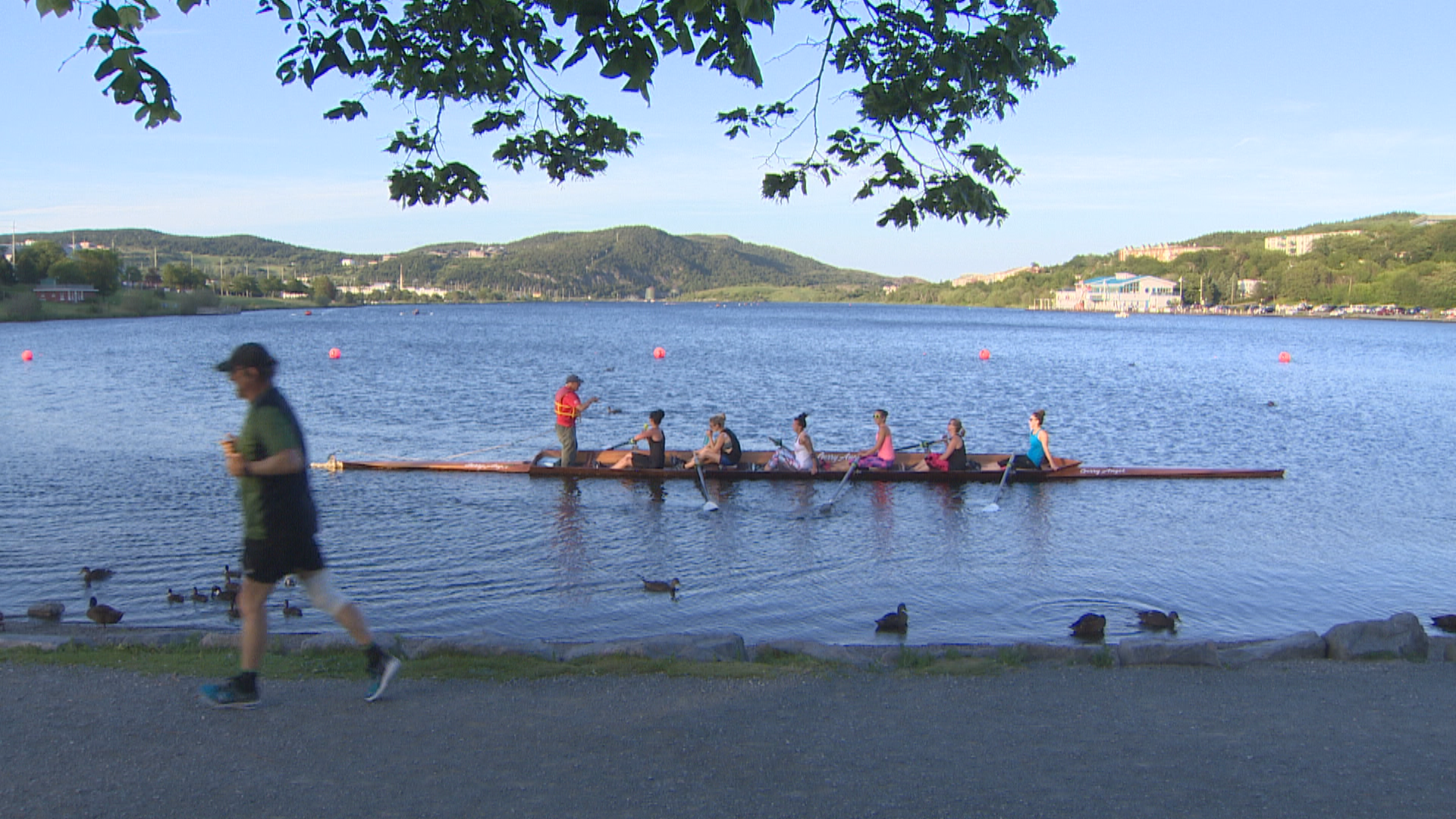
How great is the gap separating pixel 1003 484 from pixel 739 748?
1332cm

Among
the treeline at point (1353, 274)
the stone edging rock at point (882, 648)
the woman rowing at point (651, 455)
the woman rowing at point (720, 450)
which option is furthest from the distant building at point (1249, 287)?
the stone edging rock at point (882, 648)

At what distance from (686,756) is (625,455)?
13588 mm

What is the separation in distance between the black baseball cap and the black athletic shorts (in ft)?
3.07

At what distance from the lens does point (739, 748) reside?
516 centimetres

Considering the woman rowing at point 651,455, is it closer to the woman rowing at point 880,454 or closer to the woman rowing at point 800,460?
the woman rowing at point 800,460

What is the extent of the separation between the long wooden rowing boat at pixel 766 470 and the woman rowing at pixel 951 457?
0.41 feet

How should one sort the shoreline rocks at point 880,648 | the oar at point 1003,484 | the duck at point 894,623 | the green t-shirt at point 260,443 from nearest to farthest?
the green t-shirt at point 260,443, the shoreline rocks at point 880,648, the duck at point 894,623, the oar at point 1003,484

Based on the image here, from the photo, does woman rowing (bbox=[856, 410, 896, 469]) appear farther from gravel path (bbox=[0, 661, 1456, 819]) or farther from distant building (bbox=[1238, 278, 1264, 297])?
distant building (bbox=[1238, 278, 1264, 297])

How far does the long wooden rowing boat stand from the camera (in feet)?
58.9

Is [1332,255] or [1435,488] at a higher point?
[1332,255]

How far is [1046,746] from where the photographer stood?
17.3ft

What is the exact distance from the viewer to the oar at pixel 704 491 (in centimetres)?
1569

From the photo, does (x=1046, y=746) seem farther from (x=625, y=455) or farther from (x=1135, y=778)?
(x=625, y=455)

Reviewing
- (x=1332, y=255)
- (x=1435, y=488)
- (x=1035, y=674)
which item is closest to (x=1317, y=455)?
(x=1435, y=488)
